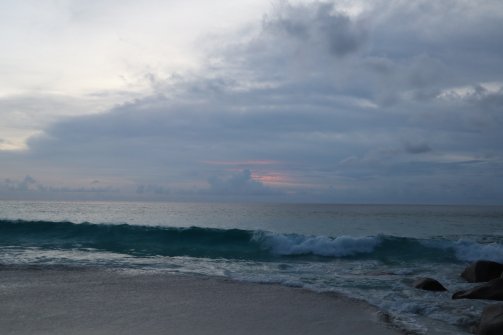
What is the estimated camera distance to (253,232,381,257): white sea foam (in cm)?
2227

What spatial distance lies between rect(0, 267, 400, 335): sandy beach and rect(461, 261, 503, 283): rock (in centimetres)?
571

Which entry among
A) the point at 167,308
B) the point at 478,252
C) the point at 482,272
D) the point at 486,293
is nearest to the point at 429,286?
the point at 486,293

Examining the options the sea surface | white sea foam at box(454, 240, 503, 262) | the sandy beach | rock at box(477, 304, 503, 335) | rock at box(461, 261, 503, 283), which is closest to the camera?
rock at box(477, 304, 503, 335)

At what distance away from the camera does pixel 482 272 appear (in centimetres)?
1371

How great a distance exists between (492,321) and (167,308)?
5661 millimetres

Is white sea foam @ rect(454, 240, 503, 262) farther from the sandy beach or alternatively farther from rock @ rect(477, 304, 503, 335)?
rock @ rect(477, 304, 503, 335)

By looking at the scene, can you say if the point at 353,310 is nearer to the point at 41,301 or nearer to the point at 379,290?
the point at 379,290

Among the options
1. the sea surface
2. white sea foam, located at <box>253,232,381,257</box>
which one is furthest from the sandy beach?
white sea foam, located at <box>253,232,381,257</box>

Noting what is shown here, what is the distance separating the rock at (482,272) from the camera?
44.8ft

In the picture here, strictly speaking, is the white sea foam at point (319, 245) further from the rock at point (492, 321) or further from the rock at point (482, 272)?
the rock at point (492, 321)

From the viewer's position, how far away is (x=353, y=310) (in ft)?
30.0

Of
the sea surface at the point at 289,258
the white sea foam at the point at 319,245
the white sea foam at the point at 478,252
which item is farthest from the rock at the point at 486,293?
the white sea foam at the point at 478,252

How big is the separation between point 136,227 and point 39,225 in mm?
6083

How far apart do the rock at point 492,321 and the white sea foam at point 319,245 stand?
14110 millimetres
